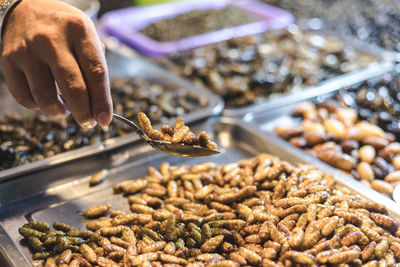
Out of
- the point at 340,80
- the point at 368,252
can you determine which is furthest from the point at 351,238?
the point at 340,80

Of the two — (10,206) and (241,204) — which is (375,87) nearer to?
(241,204)

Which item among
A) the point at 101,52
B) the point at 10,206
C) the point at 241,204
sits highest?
the point at 101,52

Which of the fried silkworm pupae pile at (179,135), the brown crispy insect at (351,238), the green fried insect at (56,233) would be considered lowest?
the green fried insect at (56,233)

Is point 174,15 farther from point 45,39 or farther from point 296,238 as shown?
point 296,238

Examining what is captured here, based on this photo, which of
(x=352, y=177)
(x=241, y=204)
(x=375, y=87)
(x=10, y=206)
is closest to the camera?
(x=241, y=204)

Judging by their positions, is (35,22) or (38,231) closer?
(35,22)

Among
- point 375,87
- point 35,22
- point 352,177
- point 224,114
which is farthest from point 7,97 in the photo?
point 375,87

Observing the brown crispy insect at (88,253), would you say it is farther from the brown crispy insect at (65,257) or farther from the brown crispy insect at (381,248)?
the brown crispy insect at (381,248)

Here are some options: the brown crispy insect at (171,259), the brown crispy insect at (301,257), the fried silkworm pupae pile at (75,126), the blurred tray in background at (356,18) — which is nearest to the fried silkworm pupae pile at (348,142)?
the fried silkworm pupae pile at (75,126)

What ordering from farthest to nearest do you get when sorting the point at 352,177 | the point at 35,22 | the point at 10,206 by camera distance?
the point at 352,177, the point at 10,206, the point at 35,22
